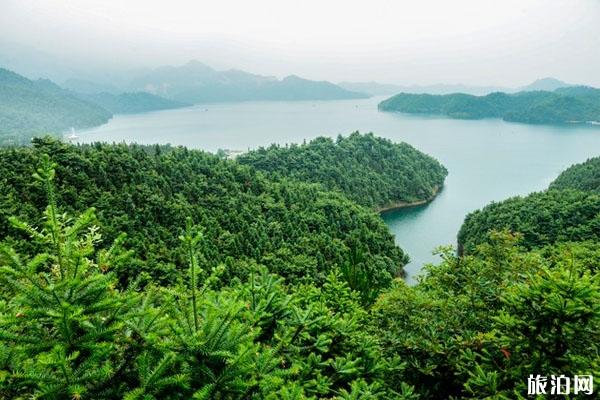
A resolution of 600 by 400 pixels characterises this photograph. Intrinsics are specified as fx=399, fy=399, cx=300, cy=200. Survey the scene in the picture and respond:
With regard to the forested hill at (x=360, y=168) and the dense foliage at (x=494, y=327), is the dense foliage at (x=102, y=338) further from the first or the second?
the forested hill at (x=360, y=168)

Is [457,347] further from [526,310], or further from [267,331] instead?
[267,331]

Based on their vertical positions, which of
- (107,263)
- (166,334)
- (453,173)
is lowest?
(453,173)

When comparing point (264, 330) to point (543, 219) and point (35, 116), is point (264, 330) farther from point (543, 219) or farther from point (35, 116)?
point (35, 116)

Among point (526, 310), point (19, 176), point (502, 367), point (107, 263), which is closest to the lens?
point (107, 263)

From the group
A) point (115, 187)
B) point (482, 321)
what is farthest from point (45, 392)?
point (115, 187)

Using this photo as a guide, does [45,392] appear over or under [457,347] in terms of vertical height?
over

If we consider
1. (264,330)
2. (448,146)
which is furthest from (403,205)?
(264,330)

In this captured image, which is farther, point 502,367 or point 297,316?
point 502,367

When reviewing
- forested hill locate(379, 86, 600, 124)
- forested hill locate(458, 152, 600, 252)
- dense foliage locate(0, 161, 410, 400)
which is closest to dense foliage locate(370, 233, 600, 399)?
dense foliage locate(0, 161, 410, 400)

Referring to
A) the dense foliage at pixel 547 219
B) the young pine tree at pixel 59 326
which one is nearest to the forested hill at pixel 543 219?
the dense foliage at pixel 547 219
